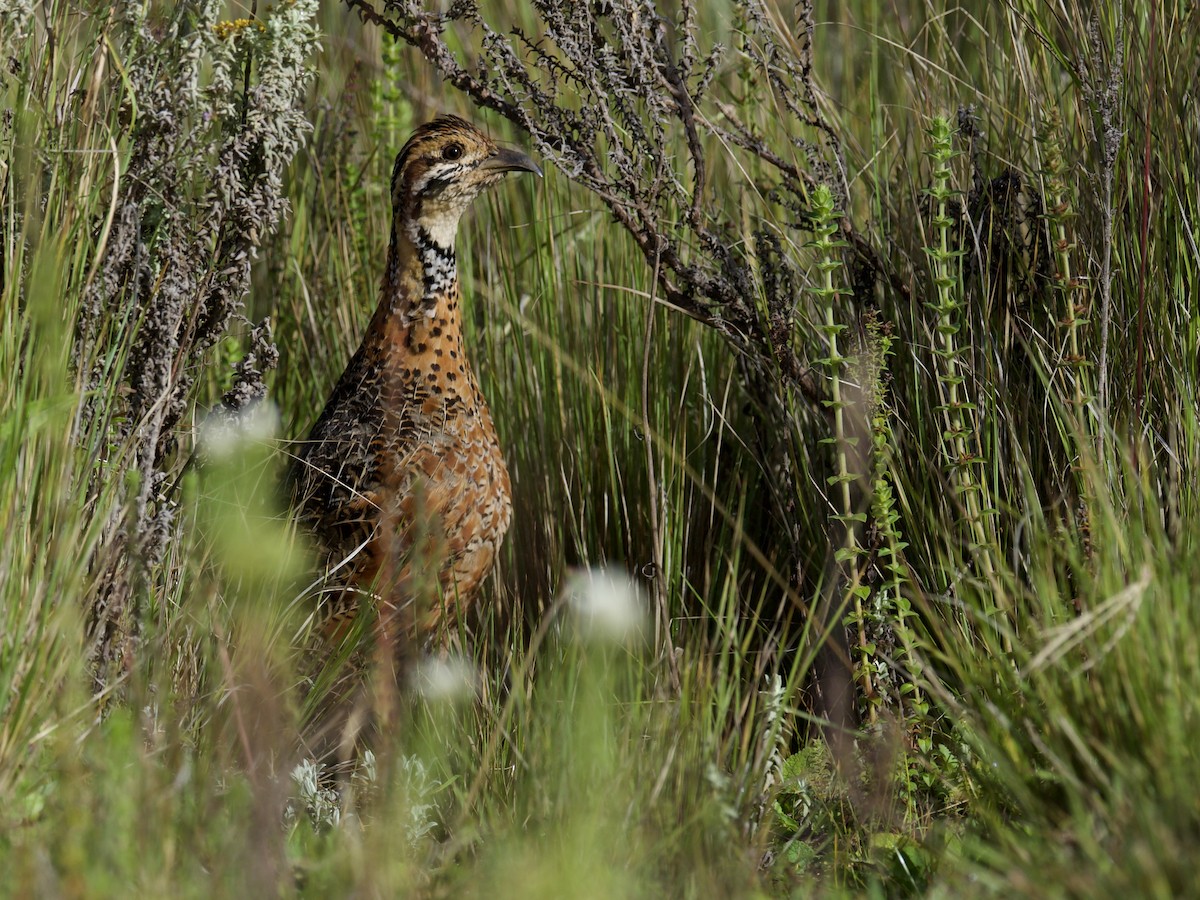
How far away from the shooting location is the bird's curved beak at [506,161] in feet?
11.7

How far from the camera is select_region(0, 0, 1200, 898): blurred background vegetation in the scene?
6.82ft

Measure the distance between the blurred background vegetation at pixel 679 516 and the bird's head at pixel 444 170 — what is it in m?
0.35

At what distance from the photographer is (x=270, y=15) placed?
3205 mm

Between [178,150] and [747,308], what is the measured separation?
1.37 metres

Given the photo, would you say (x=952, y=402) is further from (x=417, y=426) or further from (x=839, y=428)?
(x=417, y=426)

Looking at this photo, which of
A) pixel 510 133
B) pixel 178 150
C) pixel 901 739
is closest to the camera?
pixel 901 739

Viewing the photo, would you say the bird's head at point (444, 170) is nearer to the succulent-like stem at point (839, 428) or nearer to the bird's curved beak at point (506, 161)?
the bird's curved beak at point (506, 161)

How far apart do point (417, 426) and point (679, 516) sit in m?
0.69

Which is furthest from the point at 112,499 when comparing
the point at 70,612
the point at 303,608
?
the point at 303,608

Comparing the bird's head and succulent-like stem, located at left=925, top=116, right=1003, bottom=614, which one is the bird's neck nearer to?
the bird's head

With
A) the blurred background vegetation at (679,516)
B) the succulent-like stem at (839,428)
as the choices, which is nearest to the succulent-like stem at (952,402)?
the blurred background vegetation at (679,516)

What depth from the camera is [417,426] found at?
3473 mm

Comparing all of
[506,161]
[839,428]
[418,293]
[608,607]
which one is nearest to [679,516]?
[839,428]

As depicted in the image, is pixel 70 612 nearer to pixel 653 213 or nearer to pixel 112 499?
pixel 112 499
